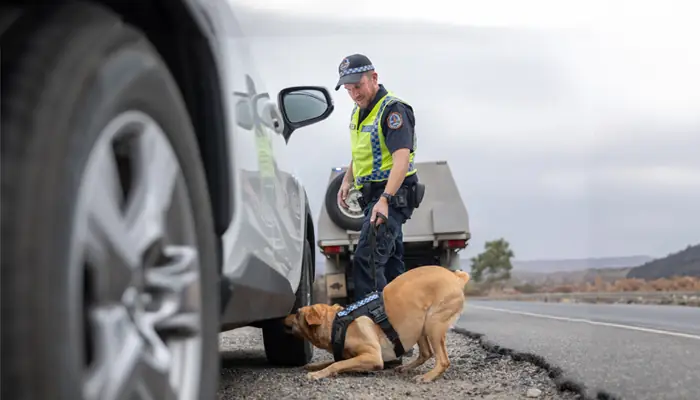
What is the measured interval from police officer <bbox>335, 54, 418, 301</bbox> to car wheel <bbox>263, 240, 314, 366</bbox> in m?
0.53

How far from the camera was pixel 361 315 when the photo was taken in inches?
206

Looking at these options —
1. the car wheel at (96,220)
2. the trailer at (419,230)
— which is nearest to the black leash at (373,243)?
the car wheel at (96,220)

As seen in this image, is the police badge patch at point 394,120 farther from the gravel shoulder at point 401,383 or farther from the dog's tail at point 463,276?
the gravel shoulder at point 401,383

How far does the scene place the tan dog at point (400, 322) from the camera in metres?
5.09

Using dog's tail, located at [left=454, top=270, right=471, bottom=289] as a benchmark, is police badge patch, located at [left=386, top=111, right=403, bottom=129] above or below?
above

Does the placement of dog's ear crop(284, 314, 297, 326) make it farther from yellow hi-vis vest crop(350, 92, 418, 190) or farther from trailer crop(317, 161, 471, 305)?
trailer crop(317, 161, 471, 305)

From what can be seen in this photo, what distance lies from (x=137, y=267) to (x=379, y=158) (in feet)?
15.1

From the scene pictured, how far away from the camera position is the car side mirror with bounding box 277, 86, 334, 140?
16.0 feet

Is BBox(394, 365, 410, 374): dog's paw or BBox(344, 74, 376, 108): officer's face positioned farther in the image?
BBox(344, 74, 376, 108): officer's face

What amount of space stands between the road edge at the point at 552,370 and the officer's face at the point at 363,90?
1969 millimetres

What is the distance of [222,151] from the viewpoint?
2232 millimetres

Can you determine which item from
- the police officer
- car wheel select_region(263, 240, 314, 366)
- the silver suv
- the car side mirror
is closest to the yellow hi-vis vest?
the police officer

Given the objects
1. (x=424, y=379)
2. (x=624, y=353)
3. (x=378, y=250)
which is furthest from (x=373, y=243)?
(x=624, y=353)

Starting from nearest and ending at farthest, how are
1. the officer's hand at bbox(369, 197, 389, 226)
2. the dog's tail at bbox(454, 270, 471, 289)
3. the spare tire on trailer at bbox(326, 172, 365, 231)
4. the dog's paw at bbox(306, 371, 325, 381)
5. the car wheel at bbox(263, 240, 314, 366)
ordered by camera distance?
the dog's paw at bbox(306, 371, 325, 381) < the car wheel at bbox(263, 240, 314, 366) < the dog's tail at bbox(454, 270, 471, 289) < the officer's hand at bbox(369, 197, 389, 226) < the spare tire on trailer at bbox(326, 172, 365, 231)
